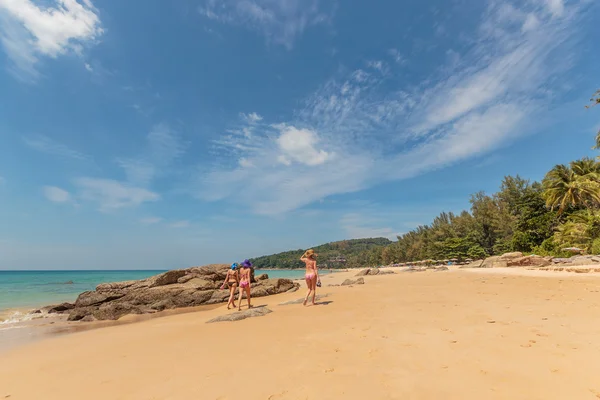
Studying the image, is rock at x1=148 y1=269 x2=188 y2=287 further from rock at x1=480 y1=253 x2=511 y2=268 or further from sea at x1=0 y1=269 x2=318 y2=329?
rock at x1=480 y1=253 x2=511 y2=268

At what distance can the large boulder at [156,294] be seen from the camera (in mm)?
13297

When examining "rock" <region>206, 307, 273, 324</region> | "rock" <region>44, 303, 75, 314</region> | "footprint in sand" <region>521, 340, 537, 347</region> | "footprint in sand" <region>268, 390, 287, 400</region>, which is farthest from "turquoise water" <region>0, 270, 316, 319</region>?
"footprint in sand" <region>521, 340, 537, 347</region>

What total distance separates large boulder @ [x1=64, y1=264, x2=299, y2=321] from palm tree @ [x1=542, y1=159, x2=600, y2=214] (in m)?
39.1

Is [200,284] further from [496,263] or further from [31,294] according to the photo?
[496,263]

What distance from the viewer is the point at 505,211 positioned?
54.6 m

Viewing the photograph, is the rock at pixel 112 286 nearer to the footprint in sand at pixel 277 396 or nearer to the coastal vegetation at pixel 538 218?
the footprint in sand at pixel 277 396

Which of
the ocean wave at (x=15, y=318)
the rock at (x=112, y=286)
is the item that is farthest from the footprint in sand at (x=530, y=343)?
the ocean wave at (x=15, y=318)

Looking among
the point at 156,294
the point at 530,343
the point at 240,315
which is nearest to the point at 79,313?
the point at 156,294

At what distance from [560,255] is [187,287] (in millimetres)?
36247

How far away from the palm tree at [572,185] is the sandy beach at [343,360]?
36938 millimetres

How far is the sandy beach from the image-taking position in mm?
3297

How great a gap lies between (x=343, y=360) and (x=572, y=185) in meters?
45.1

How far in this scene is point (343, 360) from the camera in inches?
168

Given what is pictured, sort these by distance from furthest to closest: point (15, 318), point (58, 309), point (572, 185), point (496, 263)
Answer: point (572, 185)
point (496, 263)
point (58, 309)
point (15, 318)
